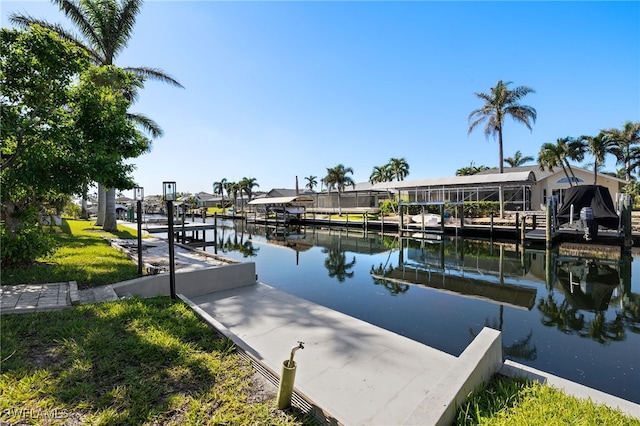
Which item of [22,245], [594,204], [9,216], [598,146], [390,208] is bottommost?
[22,245]

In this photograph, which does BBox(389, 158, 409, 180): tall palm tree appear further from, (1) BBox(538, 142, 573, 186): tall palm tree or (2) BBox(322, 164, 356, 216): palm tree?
(1) BBox(538, 142, 573, 186): tall palm tree

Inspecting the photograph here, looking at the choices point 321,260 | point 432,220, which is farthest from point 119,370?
point 432,220

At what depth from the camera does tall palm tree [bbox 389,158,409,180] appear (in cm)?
5472

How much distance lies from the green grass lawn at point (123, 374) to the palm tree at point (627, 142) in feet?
120

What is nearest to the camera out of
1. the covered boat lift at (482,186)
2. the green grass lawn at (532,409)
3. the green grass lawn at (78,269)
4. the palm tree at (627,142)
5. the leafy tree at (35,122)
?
the green grass lawn at (532,409)

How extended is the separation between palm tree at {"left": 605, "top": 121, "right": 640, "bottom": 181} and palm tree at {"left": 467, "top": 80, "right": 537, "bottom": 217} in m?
7.23

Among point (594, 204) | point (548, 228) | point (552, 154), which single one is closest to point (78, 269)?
point (548, 228)

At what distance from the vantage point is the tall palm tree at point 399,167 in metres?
54.7

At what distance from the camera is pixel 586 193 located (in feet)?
53.2

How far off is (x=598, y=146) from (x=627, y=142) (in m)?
5.19

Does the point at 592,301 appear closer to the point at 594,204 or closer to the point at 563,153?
the point at 594,204

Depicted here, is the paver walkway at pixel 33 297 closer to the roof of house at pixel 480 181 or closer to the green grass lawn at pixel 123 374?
the green grass lawn at pixel 123 374

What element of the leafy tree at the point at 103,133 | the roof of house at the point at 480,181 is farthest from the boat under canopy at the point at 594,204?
the leafy tree at the point at 103,133

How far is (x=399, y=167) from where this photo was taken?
54969mm
